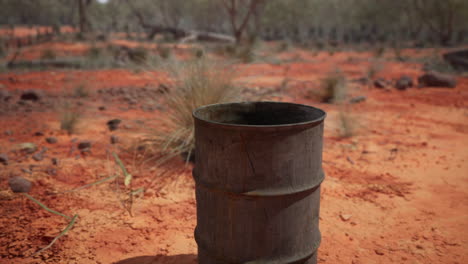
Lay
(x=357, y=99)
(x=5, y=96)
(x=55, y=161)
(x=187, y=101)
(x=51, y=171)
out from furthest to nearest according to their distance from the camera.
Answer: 1. (x=357, y=99)
2. (x=5, y=96)
3. (x=187, y=101)
4. (x=55, y=161)
5. (x=51, y=171)

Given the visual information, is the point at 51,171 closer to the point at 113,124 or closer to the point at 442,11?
the point at 113,124

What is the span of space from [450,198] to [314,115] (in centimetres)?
215

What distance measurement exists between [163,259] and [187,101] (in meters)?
1.90

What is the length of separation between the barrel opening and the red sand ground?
100 cm

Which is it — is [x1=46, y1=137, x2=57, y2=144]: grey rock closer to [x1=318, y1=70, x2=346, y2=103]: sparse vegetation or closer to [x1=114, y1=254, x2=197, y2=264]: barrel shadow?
[x1=114, y1=254, x2=197, y2=264]: barrel shadow

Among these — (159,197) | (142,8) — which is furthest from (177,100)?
(142,8)

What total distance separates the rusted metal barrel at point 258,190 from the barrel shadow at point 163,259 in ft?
2.13

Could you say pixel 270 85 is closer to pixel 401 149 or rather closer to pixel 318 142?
pixel 401 149

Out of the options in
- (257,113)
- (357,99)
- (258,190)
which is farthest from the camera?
(357,99)

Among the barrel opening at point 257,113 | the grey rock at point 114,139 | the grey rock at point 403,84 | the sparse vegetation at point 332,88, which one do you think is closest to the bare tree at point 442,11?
the grey rock at point 403,84

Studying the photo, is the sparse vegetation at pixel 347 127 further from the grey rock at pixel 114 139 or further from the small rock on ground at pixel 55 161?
the small rock on ground at pixel 55 161

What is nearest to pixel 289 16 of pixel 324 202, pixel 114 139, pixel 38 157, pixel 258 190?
pixel 114 139

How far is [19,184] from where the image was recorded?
303cm

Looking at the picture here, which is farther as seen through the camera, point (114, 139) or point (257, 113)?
point (114, 139)
